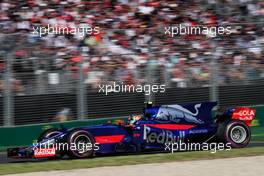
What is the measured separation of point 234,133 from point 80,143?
2783 millimetres

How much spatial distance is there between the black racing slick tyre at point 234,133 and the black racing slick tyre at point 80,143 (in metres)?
2.31

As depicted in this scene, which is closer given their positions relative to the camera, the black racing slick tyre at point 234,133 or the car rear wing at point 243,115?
the black racing slick tyre at point 234,133

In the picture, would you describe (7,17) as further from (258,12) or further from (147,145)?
Answer: (258,12)

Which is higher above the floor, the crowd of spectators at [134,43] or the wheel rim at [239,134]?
the crowd of spectators at [134,43]

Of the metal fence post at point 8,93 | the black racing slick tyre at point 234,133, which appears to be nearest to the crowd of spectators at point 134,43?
the metal fence post at point 8,93

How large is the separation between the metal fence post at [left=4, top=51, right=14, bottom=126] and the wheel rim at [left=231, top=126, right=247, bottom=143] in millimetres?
4439

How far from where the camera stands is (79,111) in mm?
12141

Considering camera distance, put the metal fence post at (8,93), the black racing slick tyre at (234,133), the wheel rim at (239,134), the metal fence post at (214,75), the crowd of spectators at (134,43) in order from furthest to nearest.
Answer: the metal fence post at (214,75) → the crowd of spectators at (134,43) → the metal fence post at (8,93) → the wheel rim at (239,134) → the black racing slick tyre at (234,133)

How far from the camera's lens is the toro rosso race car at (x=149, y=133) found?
369 inches

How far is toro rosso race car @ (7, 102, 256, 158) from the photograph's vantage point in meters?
9.37

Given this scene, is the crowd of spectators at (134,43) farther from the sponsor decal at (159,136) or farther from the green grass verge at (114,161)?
the green grass verge at (114,161)

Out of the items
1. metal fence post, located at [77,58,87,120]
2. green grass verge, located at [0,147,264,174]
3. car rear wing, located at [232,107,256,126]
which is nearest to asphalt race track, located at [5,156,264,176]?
green grass verge, located at [0,147,264,174]

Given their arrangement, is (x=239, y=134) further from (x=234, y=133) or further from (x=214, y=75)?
(x=214, y=75)

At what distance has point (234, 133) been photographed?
33.8 feet
